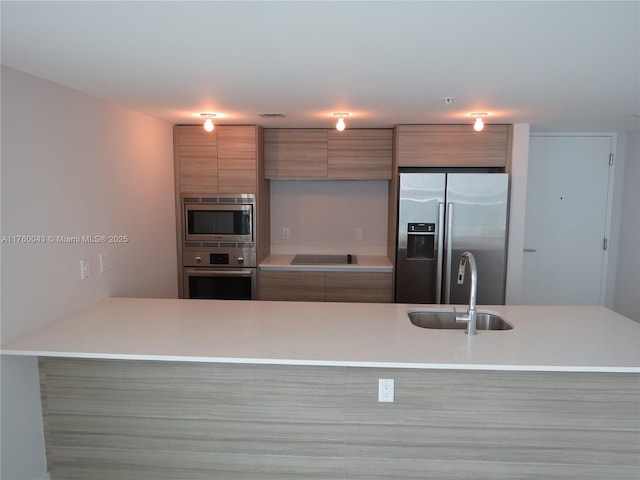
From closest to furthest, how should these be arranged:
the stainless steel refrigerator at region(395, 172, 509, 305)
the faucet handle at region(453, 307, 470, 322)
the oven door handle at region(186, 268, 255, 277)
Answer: the faucet handle at region(453, 307, 470, 322), the stainless steel refrigerator at region(395, 172, 509, 305), the oven door handle at region(186, 268, 255, 277)

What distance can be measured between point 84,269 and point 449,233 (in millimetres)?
2669

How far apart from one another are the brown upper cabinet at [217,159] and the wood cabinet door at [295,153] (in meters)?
0.23

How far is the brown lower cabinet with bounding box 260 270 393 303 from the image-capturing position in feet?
12.8

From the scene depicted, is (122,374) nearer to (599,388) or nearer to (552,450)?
(552,450)

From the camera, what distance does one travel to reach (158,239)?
352 cm

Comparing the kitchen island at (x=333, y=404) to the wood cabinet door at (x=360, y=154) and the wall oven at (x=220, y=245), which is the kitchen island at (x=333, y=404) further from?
the wood cabinet door at (x=360, y=154)

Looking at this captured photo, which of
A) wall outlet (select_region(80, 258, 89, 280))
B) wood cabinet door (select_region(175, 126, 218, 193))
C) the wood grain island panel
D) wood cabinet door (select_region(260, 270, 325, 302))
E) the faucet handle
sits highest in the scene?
wood cabinet door (select_region(175, 126, 218, 193))

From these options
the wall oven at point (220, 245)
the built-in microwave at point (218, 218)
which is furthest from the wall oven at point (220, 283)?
the built-in microwave at point (218, 218)

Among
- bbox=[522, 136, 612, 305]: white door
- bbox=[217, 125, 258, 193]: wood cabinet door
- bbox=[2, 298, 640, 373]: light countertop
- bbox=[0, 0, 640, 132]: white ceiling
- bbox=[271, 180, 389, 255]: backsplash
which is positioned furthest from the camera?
bbox=[271, 180, 389, 255]: backsplash

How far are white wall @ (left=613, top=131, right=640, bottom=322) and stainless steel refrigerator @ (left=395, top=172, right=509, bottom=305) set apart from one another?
1.34 m

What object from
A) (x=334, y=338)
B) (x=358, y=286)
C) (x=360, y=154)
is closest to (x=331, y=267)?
(x=358, y=286)

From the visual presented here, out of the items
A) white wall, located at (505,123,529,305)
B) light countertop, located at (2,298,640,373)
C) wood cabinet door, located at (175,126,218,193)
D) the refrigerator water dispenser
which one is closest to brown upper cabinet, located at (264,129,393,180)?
wood cabinet door, located at (175,126,218,193)

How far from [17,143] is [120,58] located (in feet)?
2.16

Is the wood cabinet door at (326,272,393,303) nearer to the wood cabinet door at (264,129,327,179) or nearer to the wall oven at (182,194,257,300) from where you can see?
the wall oven at (182,194,257,300)
